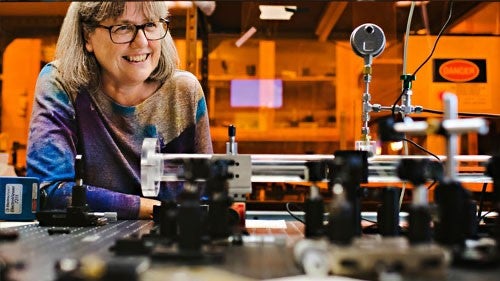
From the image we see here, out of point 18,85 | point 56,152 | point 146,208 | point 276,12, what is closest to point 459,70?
point 276,12

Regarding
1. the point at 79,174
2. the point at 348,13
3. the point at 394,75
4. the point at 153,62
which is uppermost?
the point at 348,13

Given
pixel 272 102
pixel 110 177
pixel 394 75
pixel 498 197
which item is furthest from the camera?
pixel 272 102

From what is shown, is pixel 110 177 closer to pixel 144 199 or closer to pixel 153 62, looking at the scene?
pixel 144 199

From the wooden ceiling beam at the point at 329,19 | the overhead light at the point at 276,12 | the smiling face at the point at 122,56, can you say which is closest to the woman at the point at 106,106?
the smiling face at the point at 122,56

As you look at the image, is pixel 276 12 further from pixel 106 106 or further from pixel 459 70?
pixel 106 106

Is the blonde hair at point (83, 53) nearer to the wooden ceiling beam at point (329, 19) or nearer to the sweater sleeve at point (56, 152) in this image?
the sweater sleeve at point (56, 152)

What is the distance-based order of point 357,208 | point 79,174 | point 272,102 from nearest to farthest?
point 357,208 < point 79,174 < point 272,102

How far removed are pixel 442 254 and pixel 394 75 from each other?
2740 mm

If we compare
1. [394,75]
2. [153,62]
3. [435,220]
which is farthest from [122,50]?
[394,75]

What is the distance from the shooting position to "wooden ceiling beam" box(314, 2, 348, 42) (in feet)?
11.5

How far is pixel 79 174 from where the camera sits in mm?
1329

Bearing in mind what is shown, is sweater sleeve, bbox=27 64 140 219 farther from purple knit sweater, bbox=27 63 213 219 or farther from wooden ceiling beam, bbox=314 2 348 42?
wooden ceiling beam, bbox=314 2 348 42

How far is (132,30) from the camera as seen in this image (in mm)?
1790

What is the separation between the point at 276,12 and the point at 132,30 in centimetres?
180
